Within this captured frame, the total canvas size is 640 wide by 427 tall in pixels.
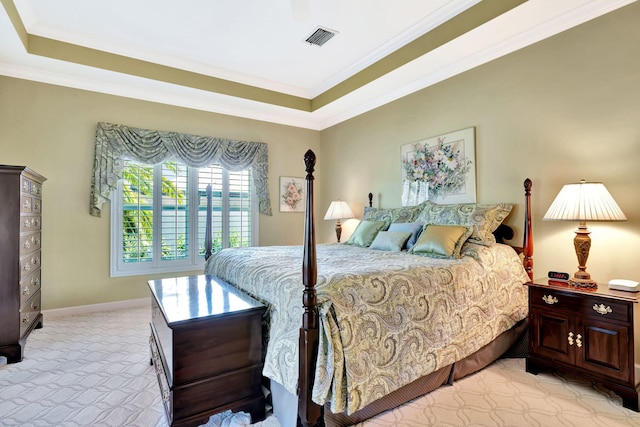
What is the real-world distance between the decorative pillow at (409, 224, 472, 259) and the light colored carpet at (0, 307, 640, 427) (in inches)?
35.7

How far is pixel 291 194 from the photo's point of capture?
537 cm

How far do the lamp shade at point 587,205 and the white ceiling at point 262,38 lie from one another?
1.39m

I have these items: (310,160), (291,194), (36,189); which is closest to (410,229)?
(310,160)

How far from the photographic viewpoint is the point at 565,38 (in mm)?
2645

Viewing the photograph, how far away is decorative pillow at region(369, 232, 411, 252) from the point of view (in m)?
3.08

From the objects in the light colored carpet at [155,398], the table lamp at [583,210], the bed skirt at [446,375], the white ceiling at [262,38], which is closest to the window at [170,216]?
the white ceiling at [262,38]

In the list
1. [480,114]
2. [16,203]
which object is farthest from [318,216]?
[16,203]

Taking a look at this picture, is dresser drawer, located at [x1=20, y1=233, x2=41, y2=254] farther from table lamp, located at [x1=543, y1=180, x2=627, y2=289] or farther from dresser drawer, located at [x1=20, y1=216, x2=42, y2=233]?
table lamp, located at [x1=543, y1=180, x2=627, y2=289]

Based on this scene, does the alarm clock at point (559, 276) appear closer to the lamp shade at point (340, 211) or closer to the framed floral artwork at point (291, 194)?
the lamp shade at point (340, 211)

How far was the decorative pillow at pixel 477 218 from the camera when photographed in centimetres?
278

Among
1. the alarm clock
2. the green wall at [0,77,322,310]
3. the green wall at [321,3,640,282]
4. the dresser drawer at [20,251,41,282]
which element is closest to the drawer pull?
the alarm clock

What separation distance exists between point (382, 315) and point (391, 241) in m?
1.43

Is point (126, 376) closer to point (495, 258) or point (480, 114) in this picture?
point (495, 258)

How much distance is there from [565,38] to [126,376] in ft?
14.1
